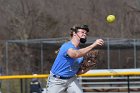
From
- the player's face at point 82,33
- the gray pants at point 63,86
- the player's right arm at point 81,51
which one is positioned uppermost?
the player's face at point 82,33

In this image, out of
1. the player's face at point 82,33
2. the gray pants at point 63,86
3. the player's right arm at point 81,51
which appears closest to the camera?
the player's right arm at point 81,51

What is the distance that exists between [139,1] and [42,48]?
10.1 meters

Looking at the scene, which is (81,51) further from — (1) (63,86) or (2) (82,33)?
(1) (63,86)

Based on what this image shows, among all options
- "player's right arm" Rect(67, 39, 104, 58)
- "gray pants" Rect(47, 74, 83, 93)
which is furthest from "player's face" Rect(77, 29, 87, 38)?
"gray pants" Rect(47, 74, 83, 93)

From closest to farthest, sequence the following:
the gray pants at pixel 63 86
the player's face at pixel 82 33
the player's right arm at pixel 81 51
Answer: the player's right arm at pixel 81 51 < the player's face at pixel 82 33 < the gray pants at pixel 63 86

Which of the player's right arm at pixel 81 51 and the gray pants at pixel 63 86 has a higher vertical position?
the player's right arm at pixel 81 51

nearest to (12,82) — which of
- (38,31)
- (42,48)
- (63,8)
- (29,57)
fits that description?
(42,48)

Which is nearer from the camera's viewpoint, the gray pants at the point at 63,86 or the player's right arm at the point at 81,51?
the player's right arm at the point at 81,51

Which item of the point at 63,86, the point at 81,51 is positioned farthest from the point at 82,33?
the point at 63,86

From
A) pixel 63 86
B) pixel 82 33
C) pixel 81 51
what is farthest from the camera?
pixel 63 86

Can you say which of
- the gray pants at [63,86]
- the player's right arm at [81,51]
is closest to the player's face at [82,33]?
the player's right arm at [81,51]

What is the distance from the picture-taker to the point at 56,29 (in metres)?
31.3

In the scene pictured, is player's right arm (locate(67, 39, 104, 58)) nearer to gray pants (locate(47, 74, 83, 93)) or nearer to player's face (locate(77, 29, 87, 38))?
player's face (locate(77, 29, 87, 38))

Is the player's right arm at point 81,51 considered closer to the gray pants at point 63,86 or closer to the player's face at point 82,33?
the player's face at point 82,33
